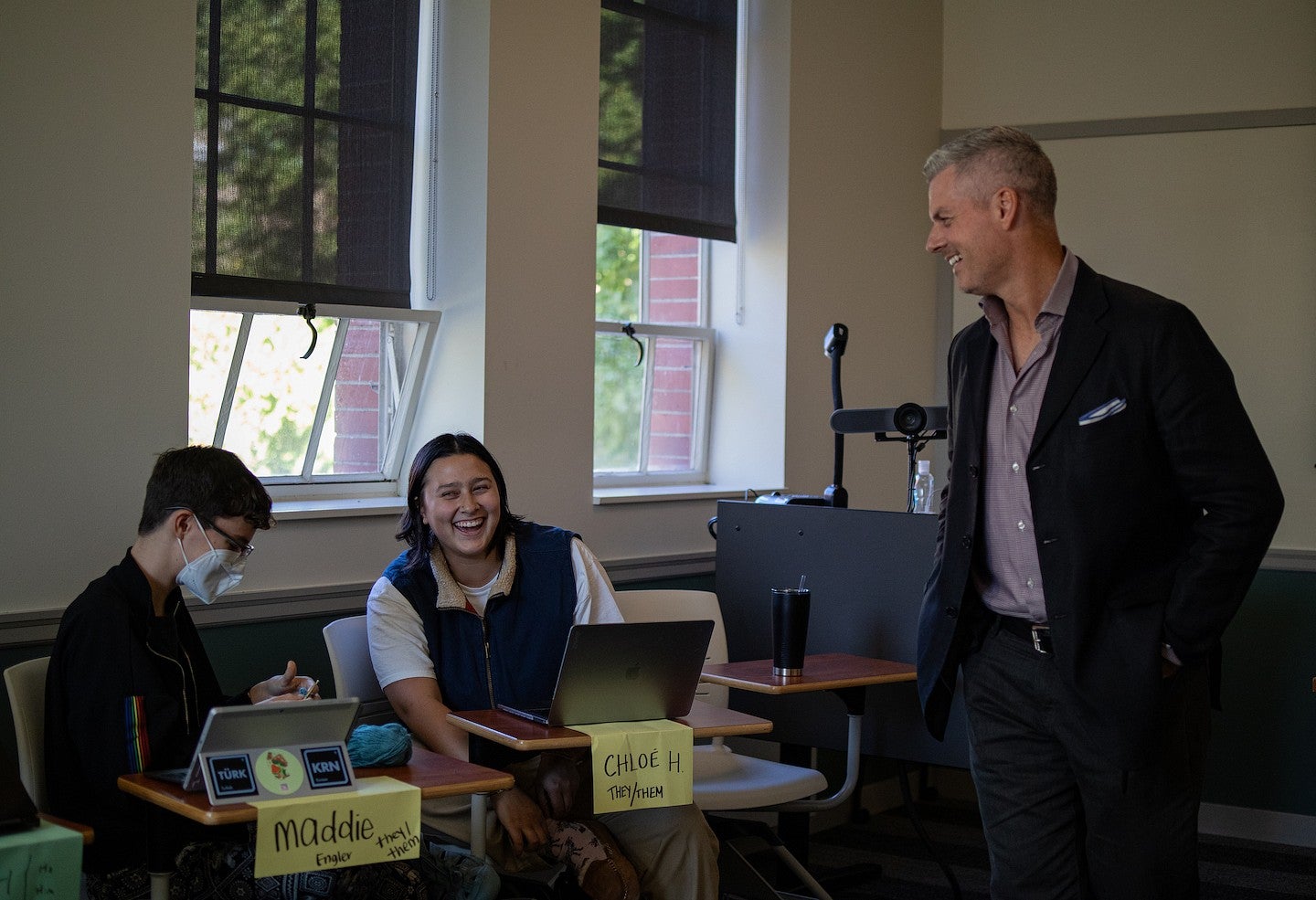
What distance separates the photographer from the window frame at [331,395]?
11.3ft

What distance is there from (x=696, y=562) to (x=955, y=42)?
238 centimetres

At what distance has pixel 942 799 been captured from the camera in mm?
5164

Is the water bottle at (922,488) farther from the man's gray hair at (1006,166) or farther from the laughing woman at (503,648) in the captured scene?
the man's gray hair at (1006,166)

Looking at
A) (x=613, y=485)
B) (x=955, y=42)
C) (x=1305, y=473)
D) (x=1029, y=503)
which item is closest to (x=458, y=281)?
(x=613, y=485)

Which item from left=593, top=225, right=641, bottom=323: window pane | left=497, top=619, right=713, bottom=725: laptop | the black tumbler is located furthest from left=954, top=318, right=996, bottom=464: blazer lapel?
left=593, top=225, right=641, bottom=323: window pane

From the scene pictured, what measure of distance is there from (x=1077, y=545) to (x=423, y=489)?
5.02ft

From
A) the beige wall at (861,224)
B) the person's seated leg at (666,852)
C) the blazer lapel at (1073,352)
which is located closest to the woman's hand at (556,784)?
the person's seated leg at (666,852)

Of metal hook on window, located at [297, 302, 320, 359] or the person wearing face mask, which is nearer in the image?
the person wearing face mask

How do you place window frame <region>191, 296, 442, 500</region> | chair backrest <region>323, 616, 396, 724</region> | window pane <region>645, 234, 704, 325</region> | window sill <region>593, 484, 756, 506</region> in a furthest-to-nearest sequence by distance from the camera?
window pane <region>645, 234, 704, 325</region>
window sill <region>593, 484, 756, 506</region>
window frame <region>191, 296, 442, 500</region>
chair backrest <region>323, 616, 396, 724</region>

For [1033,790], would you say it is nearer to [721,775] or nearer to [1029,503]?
[1029,503]

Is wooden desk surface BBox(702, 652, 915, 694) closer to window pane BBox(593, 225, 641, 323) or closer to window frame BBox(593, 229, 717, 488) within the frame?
window frame BBox(593, 229, 717, 488)

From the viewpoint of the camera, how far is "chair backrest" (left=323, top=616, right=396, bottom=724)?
9.52 ft

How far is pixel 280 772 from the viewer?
2.01 m

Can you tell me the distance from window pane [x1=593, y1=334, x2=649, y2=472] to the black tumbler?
133 cm
